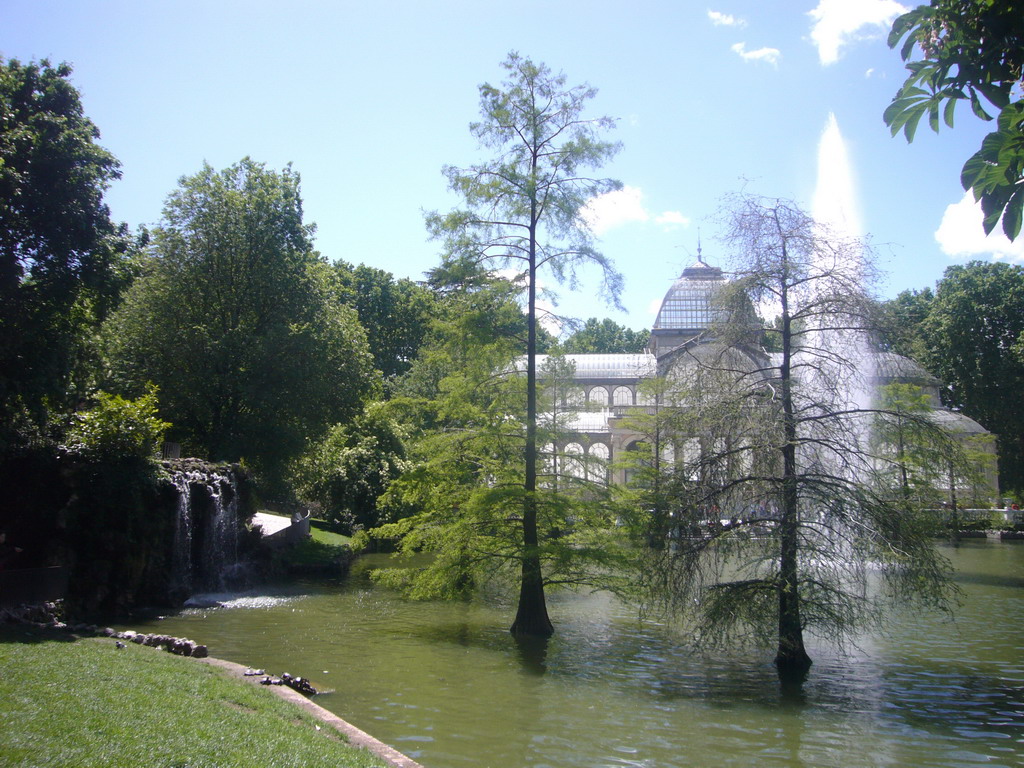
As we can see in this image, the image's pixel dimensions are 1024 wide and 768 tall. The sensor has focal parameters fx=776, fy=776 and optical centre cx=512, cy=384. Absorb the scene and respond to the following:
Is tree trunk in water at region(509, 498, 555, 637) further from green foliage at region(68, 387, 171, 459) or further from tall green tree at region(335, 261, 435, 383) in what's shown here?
tall green tree at region(335, 261, 435, 383)

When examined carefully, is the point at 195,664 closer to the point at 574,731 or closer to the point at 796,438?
the point at 574,731

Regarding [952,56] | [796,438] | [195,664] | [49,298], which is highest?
[49,298]

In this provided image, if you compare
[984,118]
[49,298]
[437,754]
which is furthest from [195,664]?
[984,118]

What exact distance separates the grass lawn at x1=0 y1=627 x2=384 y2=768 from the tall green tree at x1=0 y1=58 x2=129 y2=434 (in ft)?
20.2

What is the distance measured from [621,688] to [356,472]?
82.7 ft

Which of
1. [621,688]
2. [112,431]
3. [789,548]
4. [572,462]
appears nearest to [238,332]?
[112,431]

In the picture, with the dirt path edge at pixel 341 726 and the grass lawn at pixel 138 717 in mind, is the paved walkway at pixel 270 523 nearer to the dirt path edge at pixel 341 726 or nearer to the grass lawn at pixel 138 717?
the dirt path edge at pixel 341 726

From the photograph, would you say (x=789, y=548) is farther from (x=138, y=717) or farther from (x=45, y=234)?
(x=45, y=234)

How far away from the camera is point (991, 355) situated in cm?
5362

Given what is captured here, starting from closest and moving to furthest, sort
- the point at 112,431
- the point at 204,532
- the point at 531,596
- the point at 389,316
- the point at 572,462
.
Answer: the point at 531,596 < the point at 112,431 < the point at 572,462 < the point at 204,532 < the point at 389,316

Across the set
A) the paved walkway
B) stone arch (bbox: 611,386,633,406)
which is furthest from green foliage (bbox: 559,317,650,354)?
the paved walkway

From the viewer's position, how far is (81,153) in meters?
14.8

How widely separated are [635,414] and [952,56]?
64.0 ft

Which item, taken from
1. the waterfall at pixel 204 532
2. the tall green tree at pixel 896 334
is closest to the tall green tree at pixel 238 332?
the waterfall at pixel 204 532
